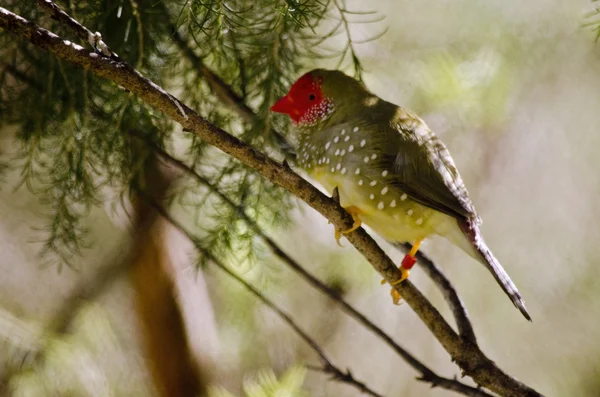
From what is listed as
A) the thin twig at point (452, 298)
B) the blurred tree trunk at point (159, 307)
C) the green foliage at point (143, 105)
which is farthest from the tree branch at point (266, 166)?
the blurred tree trunk at point (159, 307)

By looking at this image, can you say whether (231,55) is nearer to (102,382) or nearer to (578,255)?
(102,382)

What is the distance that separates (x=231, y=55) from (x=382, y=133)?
0.73 ft

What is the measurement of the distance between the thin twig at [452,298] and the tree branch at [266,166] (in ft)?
0.07

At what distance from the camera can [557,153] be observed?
1288mm

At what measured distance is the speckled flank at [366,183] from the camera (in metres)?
0.81

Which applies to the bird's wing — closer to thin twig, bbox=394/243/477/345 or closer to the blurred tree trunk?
thin twig, bbox=394/243/477/345

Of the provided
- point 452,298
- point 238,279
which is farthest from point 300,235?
point 452,298

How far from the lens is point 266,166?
69 cm

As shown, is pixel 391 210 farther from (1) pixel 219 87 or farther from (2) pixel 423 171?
(1) pixel 219 87

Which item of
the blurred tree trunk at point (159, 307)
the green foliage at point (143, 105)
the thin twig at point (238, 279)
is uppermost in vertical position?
the green foliage at point (143, 105)

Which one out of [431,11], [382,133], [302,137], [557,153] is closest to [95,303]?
[302,137]

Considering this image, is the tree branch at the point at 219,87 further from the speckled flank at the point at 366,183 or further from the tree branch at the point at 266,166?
the tree branch at the point at 266,166

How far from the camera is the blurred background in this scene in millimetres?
947

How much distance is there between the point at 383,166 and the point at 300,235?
1.60 feet
